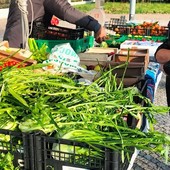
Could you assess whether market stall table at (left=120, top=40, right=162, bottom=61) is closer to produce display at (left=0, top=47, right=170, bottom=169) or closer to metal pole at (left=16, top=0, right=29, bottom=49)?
metal pole at (left=16, top=0, right=29, bottom=49)

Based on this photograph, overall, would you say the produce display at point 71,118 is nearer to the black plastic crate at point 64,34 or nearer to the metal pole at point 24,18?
the metal pole at point 24,18

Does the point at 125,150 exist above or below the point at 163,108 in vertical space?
below

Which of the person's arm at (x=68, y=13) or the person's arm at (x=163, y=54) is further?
the person's arm at (x=68, y=13)

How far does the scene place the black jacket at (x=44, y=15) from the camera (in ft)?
11.3

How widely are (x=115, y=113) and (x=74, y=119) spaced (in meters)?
0.20

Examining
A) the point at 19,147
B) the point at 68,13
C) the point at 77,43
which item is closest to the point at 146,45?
the point at 77,43

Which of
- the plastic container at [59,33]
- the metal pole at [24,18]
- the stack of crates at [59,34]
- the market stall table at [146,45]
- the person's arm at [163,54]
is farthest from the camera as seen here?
the market stall table at [146,45]

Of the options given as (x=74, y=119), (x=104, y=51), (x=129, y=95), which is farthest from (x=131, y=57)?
(x=74, y=119)

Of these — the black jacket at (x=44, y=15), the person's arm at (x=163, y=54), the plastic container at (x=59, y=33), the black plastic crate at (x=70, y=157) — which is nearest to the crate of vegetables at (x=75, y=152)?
the black plastic crate at (x=70, y=157)

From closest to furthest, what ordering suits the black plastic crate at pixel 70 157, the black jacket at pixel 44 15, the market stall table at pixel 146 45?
the black plastic crate at pixel 70 157, the black jacket at pixel 44 15, the market stall table at pixel 146 45

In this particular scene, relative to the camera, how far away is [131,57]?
3129 mm

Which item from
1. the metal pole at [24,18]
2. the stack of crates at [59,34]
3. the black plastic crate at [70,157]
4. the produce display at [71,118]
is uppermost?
the metal pole at [24,18]

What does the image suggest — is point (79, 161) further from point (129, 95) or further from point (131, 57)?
point (131, 57)

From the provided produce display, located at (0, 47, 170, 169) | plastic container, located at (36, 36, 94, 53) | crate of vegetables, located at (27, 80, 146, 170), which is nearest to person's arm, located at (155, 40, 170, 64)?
produce display, located at (0, 47, 170, 169)
